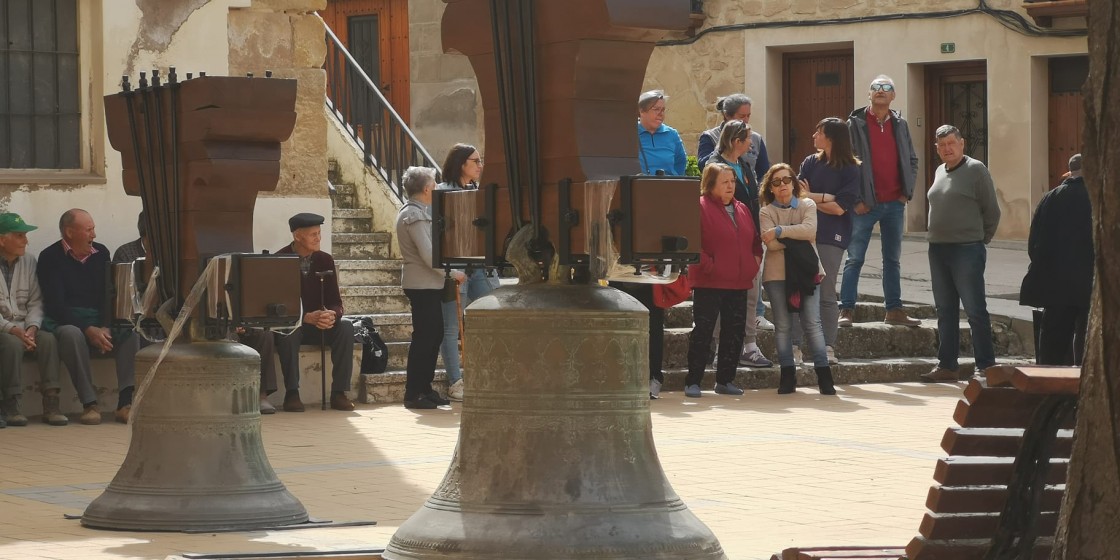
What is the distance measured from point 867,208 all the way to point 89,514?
8615 mm

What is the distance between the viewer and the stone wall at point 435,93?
86.6 feet

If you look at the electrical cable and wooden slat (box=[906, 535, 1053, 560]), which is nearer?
wooden slat (box=[906, 535, 1053, 560])

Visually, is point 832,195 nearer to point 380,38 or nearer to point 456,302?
point 456,302

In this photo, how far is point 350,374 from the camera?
13.2 meters

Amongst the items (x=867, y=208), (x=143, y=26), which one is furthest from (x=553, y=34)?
(x=867, y=208)

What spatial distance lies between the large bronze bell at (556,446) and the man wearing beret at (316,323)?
749cm

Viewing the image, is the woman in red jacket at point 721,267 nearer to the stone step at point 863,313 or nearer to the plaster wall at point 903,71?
the stone step at point 863,313

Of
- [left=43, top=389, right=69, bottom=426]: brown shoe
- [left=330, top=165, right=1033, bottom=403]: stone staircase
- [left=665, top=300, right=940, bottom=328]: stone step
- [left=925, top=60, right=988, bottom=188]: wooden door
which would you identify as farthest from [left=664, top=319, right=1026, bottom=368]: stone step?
[left=925, top=60, right=988, bottom=188]: wooden door

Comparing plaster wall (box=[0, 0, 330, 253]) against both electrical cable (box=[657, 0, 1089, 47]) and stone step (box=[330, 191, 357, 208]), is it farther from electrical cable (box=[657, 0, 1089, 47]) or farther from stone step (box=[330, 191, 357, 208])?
electrical cable (box=[657, 0, 1089, 47])

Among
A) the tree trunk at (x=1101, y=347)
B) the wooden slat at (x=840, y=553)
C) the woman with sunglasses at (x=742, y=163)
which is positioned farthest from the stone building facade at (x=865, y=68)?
the tree trunk at (x=1101, y=347)

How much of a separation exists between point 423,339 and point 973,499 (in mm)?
8098

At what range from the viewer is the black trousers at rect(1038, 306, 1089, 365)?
12.3 meters

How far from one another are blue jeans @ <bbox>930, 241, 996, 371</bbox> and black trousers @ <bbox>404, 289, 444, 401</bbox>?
408 centimetres

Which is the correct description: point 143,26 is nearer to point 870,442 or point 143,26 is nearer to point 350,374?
→ point 350,374
